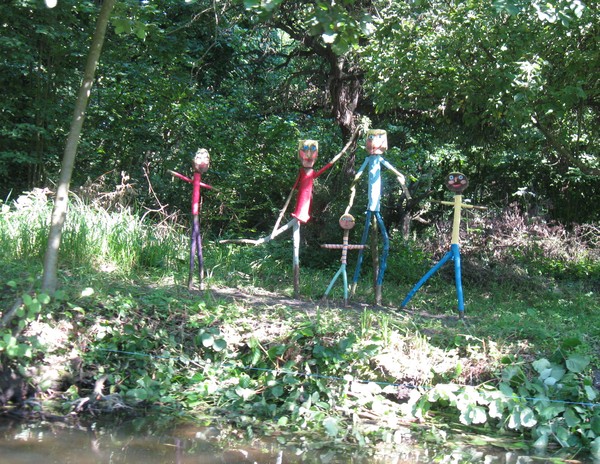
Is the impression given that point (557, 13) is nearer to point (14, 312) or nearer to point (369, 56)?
point (369, 56)

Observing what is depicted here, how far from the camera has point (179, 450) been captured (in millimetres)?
4602

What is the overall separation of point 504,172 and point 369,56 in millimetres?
4769

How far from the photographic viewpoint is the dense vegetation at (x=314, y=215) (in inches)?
212

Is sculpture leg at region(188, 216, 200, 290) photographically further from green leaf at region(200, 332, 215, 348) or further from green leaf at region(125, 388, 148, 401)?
green leaf at region(125, 388, 148, 401)

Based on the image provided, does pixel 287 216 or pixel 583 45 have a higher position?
pixel 583 45

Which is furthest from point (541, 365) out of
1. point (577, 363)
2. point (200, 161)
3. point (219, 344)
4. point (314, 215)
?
point (314, 215)

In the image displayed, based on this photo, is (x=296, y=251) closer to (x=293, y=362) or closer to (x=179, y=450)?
(x=293, y=362)

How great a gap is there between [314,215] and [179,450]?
6.07 metres

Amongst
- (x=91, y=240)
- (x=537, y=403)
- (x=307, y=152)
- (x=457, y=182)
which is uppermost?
(x=307, y=152)

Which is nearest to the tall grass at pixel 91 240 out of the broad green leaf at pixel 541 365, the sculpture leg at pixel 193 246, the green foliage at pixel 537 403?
the sculpture leg at pixel 193 246

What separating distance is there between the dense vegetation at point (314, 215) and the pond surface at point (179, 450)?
0.28 m

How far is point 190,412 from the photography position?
5316 mm

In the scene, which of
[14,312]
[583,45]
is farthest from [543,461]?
[583,45]

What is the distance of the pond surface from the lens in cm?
440
